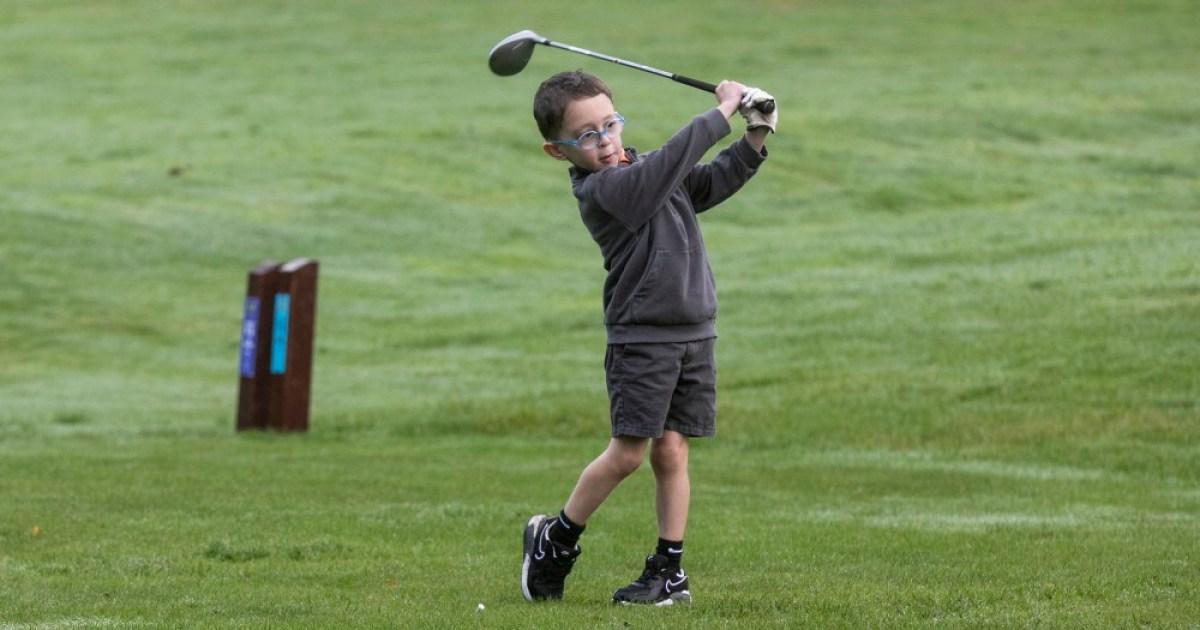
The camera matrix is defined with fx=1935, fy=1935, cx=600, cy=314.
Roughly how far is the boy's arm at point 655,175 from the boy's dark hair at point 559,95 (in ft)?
0.95

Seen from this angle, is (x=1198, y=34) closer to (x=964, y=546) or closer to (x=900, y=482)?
(x=900, y=482)

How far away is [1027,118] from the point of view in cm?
4019

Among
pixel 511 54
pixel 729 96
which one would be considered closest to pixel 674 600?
pixel 729 96

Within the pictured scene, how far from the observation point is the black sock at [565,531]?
7.18 meters

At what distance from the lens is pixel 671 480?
7043mm

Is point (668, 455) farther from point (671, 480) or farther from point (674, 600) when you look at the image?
point (674, 600)

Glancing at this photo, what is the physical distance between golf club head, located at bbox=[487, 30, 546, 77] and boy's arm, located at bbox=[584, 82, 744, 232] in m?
1.30

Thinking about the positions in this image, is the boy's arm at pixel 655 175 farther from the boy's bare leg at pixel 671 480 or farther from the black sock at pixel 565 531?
the black sock at pixel 565 531

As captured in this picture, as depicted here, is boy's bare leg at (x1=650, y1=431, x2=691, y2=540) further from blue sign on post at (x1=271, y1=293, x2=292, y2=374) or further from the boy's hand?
blue sign on post at (x1=271, y1=293, x2=292, y2=374)

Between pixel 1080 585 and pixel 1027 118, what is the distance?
111 feet

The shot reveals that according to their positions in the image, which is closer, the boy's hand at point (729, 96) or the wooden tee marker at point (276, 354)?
the boy's hand at point (729, 96)

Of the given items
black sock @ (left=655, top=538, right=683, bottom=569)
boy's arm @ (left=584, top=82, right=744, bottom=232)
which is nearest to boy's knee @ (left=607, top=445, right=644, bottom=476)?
black sock @ (left=655, top=538, right=683, bottom=569)

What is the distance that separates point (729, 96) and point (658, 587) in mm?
1796

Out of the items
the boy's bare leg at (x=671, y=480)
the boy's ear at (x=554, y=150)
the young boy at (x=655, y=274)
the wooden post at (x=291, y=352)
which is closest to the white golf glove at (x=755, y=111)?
the young boy at (x=655, y=274)
